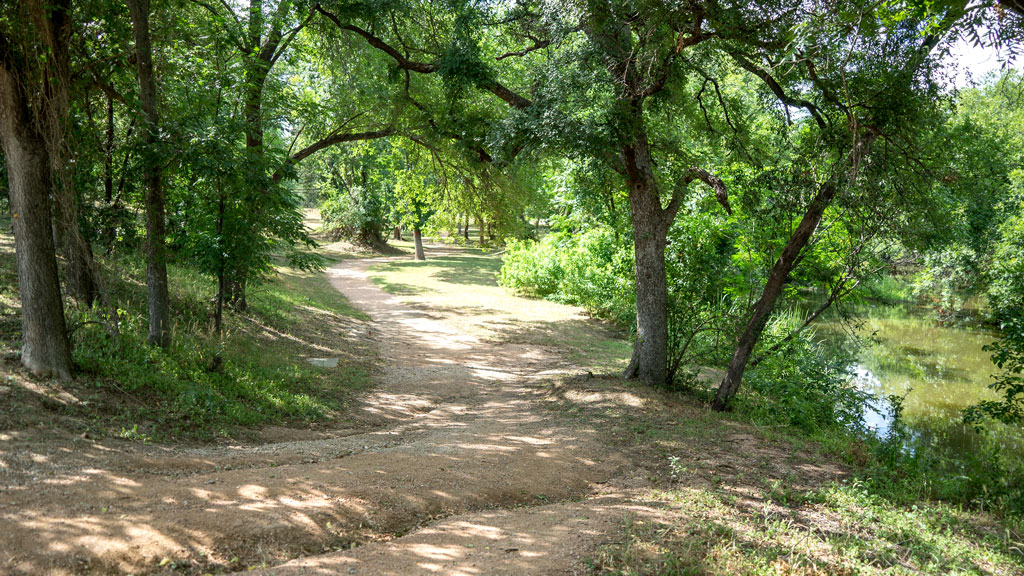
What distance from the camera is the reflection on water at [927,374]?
446 inches

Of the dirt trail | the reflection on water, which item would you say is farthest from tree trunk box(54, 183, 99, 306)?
the reflection on water

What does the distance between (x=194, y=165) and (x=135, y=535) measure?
17.0ft

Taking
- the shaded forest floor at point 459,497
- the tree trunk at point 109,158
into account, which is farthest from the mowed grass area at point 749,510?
the tree trunk at point 109,158

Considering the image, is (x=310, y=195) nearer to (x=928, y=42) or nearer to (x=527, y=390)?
(x=527, y=390)

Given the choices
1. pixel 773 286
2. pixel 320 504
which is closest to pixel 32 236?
pixel 320 504

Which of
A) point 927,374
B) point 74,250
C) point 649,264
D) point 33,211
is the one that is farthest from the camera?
point 927,374

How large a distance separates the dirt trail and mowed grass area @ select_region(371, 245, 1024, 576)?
38 cm

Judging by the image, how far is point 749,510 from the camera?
4875 millimetres

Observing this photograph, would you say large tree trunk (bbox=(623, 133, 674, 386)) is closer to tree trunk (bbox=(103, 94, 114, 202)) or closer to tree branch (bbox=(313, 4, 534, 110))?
tree branch (bbox=(313, 4, 534, 110))

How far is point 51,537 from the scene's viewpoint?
11.2 feet

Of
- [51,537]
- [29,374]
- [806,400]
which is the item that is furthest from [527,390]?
[51,537]

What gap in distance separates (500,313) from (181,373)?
11.7 m

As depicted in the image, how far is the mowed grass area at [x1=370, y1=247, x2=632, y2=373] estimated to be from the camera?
14588mm

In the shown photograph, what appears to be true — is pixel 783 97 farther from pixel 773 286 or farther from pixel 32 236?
pixel 32 236
